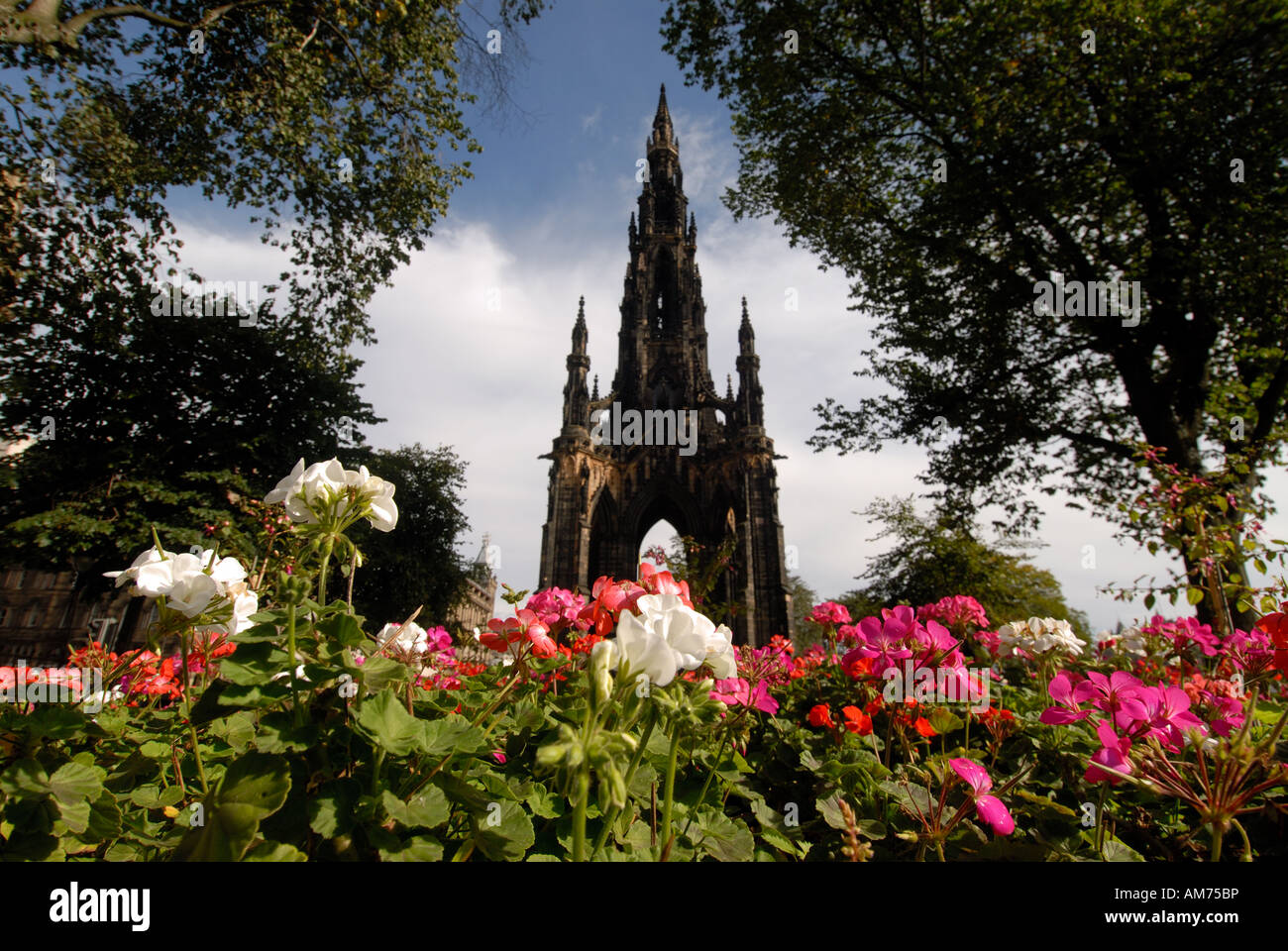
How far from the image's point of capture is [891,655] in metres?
1.91

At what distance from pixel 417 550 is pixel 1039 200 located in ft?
85.4

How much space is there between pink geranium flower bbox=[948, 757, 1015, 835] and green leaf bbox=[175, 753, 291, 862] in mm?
1521

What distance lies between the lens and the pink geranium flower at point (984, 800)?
1.37 meters

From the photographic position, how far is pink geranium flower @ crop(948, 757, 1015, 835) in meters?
1.37

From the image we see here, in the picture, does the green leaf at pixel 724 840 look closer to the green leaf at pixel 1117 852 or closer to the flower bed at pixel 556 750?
the flower bed at pixel 556 750

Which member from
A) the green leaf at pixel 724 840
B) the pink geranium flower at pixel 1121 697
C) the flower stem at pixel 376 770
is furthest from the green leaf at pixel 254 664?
the pink geranium flower at pixel 1121 697

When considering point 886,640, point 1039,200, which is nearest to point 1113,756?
point 886,640

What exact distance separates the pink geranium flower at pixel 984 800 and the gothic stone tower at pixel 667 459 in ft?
72.8

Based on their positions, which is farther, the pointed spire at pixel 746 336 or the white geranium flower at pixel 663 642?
the pointed spire at pixel 746 336

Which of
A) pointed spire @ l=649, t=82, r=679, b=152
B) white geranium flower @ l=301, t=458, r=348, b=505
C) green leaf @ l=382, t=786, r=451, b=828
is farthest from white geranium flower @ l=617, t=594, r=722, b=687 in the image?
pointed spire @ l=649, t=82, r=679, b=152

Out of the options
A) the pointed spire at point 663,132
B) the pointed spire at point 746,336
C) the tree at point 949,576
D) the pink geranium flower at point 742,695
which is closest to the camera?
the pink geranium flower at point 742,695
